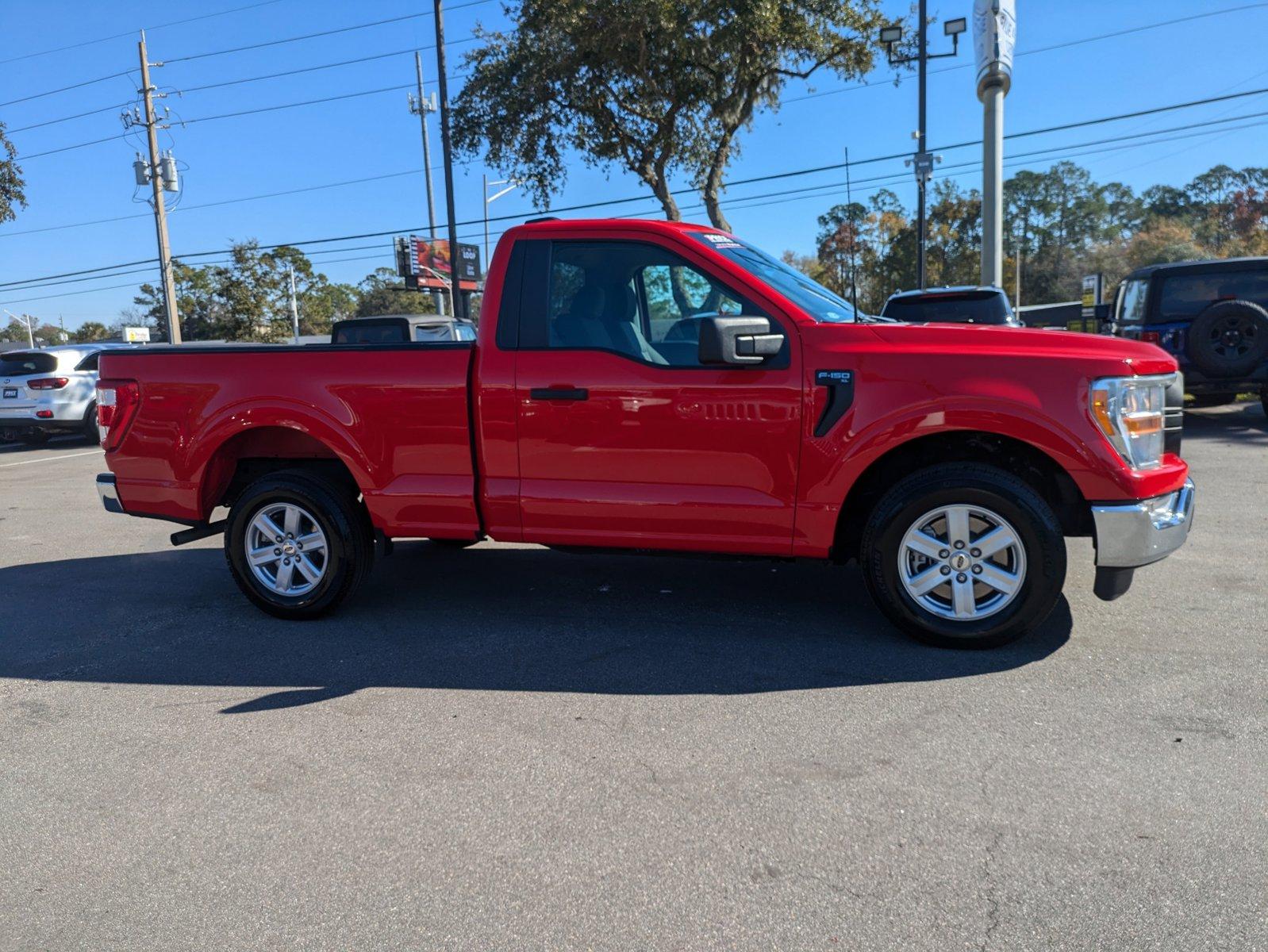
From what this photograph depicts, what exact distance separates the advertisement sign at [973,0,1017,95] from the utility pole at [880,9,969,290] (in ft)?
6.10

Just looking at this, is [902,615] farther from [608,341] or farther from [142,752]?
[142,752]

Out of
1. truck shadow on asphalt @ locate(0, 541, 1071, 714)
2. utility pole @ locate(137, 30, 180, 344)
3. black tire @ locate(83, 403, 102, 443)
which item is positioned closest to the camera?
truck shadow on asphalt @ locate(0, 541, 1071, 714)

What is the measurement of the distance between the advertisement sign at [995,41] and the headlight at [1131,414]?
15975mm

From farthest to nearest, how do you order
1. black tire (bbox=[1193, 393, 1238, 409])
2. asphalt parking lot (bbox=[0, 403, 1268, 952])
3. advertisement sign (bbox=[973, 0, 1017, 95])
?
1. advertisement sign (bbox=[973, 0, 1017, 95])
2. black tire (bbox=[1193, 393, 1238, 409])
3. asphalt parking lot (bbox=[0, 403, 1268, 952])

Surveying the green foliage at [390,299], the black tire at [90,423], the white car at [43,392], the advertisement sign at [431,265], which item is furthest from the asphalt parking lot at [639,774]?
the green foliage at [390,299]

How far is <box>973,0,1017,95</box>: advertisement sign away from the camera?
1756 cm

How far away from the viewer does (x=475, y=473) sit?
4.80 metres

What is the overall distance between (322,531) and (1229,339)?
10.1 metres

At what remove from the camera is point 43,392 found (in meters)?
15.5

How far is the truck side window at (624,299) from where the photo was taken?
4559mm

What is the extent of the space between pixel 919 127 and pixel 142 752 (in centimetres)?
2298

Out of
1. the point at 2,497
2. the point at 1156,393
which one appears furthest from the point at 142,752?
the point at 2,497

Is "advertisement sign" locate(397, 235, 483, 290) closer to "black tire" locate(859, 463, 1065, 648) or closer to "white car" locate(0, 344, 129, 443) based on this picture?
"white car" locate(0, 344, 129, 443)

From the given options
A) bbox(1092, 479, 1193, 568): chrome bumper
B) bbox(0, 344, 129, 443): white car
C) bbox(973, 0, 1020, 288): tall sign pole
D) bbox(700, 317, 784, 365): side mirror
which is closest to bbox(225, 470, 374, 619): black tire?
bbox(700, 317, 784, 365): side mirror
